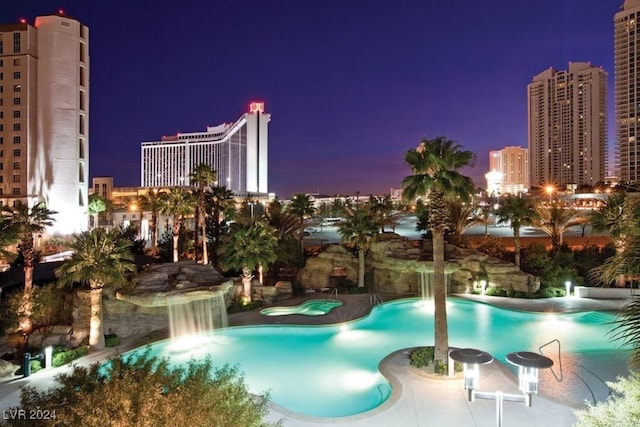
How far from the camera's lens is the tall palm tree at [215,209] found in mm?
30766

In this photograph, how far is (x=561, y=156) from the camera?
13412 cm

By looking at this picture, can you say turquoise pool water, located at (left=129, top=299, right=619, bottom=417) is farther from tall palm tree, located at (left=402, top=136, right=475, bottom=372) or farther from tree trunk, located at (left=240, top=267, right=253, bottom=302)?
tree trunk, located at (left=240, top=267, right=253, bottom=302)

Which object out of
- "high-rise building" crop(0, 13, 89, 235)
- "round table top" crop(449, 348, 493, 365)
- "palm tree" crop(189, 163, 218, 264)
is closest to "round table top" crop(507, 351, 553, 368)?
"round table top" crop(449, 348, 493, 365)

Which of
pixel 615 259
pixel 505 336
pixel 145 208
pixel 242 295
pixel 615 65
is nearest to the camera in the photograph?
pixel 615 259

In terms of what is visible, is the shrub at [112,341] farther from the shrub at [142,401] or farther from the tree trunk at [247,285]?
the shrub at [142,401]

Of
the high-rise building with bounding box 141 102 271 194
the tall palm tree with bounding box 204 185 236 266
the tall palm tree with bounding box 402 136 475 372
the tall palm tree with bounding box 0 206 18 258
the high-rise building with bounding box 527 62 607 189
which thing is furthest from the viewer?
the high-rise building with bounding box 141 102 271 194

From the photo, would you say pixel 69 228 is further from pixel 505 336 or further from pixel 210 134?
pixel 210 134

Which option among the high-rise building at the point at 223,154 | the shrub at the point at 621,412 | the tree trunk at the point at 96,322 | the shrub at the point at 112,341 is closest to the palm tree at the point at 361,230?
the shrub at the point at 112,341

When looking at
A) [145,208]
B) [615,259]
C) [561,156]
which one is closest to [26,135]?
[145,208]

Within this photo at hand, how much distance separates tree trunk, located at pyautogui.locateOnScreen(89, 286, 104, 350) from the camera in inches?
667

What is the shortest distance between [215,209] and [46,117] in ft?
92.5

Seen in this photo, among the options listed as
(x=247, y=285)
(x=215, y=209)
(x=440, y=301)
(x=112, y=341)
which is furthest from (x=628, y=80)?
(x=112, y=341)

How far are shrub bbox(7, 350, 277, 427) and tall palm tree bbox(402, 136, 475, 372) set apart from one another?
28.3 ft

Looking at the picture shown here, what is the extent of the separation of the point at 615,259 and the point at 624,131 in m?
119
